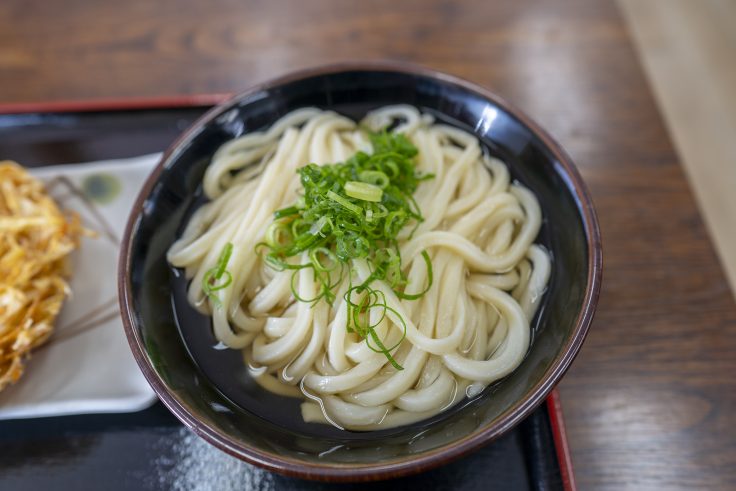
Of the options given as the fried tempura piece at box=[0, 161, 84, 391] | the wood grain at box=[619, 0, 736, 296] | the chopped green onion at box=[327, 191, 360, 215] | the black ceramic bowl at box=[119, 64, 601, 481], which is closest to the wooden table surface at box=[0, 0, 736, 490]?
the black ceramic bowl at box=[119, 64, 601, 481]

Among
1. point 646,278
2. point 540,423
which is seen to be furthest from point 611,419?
point 646,278

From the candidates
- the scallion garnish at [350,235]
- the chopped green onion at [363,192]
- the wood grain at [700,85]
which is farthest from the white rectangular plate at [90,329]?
the wood grain at [700,85]

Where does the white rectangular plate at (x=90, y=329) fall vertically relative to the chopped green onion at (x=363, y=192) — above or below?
below

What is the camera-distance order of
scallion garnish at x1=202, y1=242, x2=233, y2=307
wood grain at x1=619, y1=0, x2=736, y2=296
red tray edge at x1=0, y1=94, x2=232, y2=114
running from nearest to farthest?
scallion garnish at x1=202, y1=242, x2=233, y2=307, red tray edge at x1=0, y1=94, x2=232, y2=114, wood grain at x1=619, y1=0, x2=736, y2=296

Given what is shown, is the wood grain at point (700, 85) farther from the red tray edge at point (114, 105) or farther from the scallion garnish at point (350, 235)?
the red tray edge at point (114, 105)

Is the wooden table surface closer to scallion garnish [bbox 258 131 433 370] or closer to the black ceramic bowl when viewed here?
the black ceramic bowl

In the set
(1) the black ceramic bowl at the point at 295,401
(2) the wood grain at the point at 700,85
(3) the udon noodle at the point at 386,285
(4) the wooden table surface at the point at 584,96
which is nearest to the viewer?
(1) the black ceramic bowl at the point at 295,401
